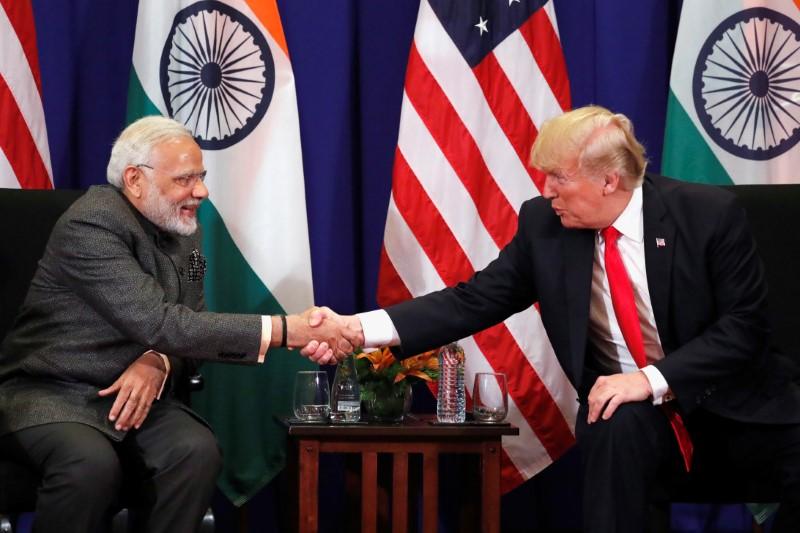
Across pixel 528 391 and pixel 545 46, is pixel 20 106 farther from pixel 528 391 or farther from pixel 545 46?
pixel 528 391

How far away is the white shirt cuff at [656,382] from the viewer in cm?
290

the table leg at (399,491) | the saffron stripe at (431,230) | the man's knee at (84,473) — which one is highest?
the saffron stripe at (431,230)

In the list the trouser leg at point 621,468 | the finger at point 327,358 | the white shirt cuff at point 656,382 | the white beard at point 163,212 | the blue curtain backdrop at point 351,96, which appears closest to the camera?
the trouser leg at point 621,468

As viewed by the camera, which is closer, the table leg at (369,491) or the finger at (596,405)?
the finger at (596,405)

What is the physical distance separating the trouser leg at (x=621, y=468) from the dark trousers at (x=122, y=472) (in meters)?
1.03

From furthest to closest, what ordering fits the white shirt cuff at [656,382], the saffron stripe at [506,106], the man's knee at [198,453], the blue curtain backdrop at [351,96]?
the blue curtain backdrop at [351,96] < the saffron stripe at [506,106] < the man's knee at [198,453] < the white shirt cuff at [656,382]

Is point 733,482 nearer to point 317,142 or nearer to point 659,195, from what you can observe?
point 659,195

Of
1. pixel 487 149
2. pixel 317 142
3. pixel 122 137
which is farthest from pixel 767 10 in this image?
pixel 122 137

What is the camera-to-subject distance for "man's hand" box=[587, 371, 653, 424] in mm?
2844

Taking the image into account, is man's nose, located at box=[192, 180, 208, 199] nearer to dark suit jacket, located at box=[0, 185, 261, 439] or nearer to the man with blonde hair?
dark suit jacket, located at box=[0, 185, 261, 439]

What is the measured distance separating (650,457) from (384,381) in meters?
0.97

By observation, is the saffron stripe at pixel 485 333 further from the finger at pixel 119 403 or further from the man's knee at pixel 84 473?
the man's knee at pixel 84 473

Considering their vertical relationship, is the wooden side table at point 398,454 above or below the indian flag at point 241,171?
below

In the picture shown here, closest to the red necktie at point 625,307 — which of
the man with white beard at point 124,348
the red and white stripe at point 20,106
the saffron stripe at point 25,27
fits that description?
the man with white beard at point 124,348
